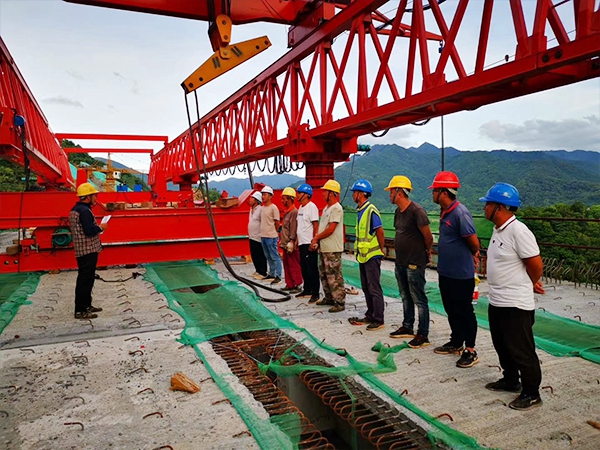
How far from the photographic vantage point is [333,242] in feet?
19.2

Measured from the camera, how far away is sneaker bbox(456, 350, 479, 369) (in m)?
3.95

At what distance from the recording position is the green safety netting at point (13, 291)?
5.83 meters

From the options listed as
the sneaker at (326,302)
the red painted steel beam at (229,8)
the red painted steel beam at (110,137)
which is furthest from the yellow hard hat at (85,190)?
the red painted steel beam at (110,137)

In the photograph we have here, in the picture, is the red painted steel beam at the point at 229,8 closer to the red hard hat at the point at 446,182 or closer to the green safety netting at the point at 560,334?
the red hard hat at the point at 446,182

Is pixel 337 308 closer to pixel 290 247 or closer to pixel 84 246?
pixel 290 247

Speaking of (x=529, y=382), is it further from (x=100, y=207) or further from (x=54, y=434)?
(x=100, y=207)

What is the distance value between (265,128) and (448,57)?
18.8 feet

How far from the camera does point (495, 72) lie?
14.0ft

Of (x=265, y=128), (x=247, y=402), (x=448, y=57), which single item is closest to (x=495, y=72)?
(x=448, y=57)

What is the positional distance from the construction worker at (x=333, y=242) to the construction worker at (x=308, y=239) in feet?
1.93

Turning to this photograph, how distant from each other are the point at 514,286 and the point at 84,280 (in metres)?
5.08

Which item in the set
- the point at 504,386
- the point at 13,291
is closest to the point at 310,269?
the point at 504,386

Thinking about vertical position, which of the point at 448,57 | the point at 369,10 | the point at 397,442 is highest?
the point at 369,10

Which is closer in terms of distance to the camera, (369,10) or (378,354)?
(378,354)
